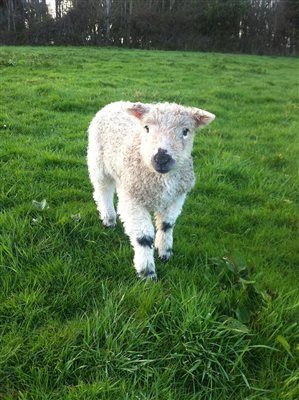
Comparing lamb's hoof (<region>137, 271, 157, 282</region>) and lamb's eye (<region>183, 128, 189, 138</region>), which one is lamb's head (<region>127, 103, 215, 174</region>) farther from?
lamb's hoof (<region>137, 271, 157, 282</region>)

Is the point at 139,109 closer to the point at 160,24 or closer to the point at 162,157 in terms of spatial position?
the point at 162,157

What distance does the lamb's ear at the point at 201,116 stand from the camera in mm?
3832

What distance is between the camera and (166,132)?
3.58 m

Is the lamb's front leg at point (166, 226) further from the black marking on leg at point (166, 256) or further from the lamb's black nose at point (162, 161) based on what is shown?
the lamb's black nose at point (162, 161)

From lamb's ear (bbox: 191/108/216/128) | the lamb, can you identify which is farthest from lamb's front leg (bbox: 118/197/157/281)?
lamb's ear (bbox: 191/108/216/128)

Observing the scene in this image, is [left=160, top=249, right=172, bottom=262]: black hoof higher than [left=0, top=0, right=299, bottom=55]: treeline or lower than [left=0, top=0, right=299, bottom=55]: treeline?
lower

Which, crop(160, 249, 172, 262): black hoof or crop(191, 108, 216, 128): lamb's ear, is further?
crop(160, 249, 172, 262): black hoof

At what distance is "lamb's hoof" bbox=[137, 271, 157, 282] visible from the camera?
12.0ft

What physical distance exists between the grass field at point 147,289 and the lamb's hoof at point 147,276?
74mm

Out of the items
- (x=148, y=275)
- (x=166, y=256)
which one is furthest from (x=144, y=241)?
(x=166, y=256)

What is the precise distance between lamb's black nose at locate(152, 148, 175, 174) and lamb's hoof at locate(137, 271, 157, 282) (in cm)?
96

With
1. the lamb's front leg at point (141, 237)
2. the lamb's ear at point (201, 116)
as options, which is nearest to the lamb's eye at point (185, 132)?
the lamb's ear at point (201, 116)

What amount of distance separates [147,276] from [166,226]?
64cm

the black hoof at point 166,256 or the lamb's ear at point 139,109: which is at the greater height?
the lamb's ear at point 139,109
